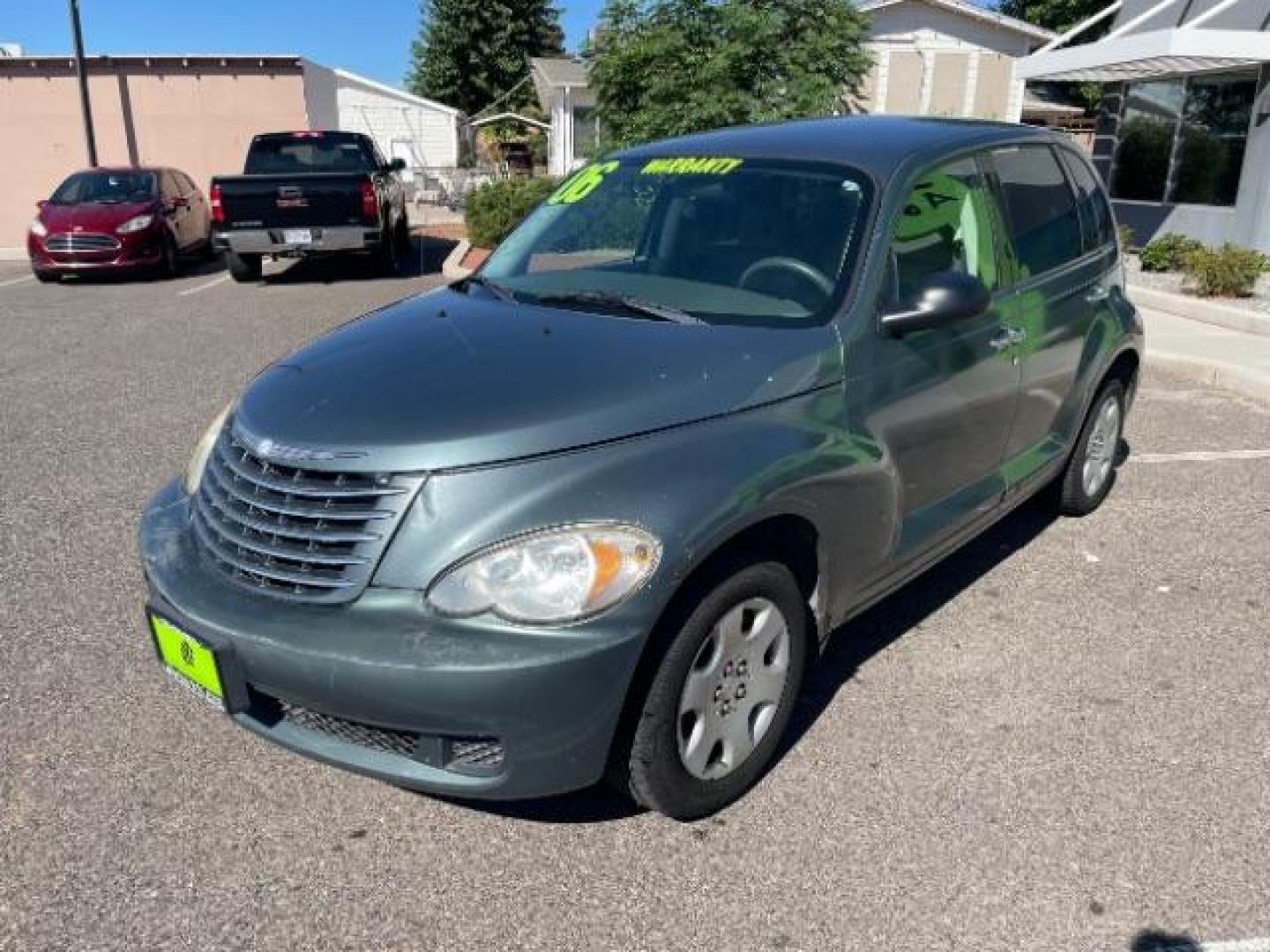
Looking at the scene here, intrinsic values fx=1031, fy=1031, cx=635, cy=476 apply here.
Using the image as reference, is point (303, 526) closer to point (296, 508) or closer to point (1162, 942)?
point (296, 508)

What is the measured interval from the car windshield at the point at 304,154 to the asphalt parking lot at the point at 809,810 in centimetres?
1085

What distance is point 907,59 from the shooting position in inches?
1053

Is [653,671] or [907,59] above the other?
[907,59]

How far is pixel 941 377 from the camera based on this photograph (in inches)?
131

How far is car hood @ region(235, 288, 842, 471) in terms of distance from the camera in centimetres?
246

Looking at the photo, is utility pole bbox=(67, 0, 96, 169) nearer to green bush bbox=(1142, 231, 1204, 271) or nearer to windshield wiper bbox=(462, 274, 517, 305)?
green bush bbox=(1142, 231, 1204, 271)

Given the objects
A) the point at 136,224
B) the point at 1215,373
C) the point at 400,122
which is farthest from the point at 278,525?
the point at 400,122

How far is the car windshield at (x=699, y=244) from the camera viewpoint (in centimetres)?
315

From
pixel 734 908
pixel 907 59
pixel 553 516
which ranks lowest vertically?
pixel 734 908

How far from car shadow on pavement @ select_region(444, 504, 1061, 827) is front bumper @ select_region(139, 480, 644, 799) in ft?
1.46

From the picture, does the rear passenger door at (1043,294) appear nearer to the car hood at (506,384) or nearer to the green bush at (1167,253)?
the car hood at (506,384)

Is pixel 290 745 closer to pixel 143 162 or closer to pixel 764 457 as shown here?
pixel 764 457

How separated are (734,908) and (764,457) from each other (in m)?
1.11

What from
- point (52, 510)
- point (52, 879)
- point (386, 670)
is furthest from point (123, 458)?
point (386, 670)
